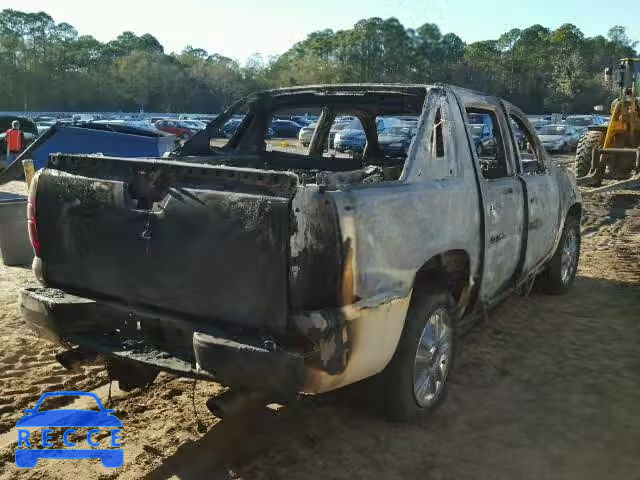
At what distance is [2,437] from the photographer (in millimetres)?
3467

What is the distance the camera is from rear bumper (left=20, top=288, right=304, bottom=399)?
9.14ft

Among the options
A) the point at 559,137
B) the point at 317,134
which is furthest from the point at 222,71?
the point at 317,134

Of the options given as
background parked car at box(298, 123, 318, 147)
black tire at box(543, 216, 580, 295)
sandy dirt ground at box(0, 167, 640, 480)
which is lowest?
sandy dirt ground at box(0, 167, 640, 480)

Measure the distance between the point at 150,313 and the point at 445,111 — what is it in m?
2.10

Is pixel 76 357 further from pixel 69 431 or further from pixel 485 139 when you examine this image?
pixel 485 139

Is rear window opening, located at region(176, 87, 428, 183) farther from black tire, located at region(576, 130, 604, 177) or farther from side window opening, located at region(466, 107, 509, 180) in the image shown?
black tire, located at region(576, 130, 604, 177)

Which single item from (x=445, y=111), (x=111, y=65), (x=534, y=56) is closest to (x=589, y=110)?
(x=534, y=56)

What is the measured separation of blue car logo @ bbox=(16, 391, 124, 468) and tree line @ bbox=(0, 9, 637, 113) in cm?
4866

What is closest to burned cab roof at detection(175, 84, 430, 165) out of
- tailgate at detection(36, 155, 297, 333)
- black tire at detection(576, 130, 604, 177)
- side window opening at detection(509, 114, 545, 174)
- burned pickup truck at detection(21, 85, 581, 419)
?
burned pickup truck at detection(21, 85, 581, 419)

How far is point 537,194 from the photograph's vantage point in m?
5.11

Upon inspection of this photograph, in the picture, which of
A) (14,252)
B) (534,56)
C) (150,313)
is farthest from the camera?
(534,56)

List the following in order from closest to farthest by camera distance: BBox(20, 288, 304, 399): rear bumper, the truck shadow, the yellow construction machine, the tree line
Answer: BBox(20, 288, 304, 399): rear bumper < the truck shadow < the yellow construction machine < the tree line

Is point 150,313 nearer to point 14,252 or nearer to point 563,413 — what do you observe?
point 563,413

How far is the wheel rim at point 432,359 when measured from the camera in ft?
11.8
